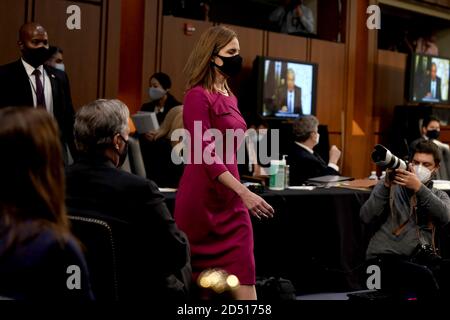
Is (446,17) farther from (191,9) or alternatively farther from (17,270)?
(17,270)

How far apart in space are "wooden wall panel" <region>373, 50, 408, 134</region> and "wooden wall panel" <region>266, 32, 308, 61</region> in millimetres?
1219

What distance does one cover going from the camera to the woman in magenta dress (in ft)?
7.11

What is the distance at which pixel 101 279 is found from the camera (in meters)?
1.50

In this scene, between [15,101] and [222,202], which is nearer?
[222,202]

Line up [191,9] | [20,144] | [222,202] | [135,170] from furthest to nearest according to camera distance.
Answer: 1. [191,9]
2. [135,170]
3. [222,202]
4. [20,144]

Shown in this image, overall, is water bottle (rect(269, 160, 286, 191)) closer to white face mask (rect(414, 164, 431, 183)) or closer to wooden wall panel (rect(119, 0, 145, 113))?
white face mask (rect(414, 164, 431, 183))

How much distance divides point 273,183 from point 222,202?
4.88 ft

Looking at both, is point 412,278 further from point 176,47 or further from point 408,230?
point 176,47

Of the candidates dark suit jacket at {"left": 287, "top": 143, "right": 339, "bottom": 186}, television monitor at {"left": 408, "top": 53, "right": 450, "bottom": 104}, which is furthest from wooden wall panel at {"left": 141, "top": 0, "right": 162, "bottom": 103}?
television monitor at {"left": 408, "top": 53, "right": 450, "bottom": 104}

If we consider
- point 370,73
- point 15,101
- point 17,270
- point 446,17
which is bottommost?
point 17,270

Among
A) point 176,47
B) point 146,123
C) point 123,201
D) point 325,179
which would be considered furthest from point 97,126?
point 176,47

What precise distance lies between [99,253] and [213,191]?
76 centimetres
